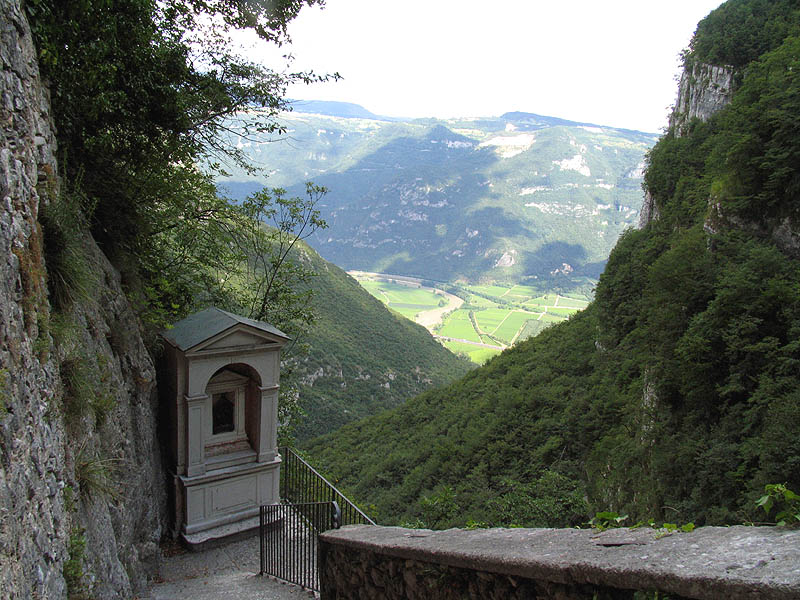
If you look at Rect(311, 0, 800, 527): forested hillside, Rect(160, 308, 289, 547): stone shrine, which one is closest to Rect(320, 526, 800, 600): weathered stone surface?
Rect(311, 0, 800, 527): forested hillside

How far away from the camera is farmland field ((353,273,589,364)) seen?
89125 millimetres

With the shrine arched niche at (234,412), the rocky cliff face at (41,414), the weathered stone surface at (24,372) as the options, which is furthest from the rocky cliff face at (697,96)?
the weathered stone surface at (24,372)

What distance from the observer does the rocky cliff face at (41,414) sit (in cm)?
289

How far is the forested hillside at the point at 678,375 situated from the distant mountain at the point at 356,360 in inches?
425

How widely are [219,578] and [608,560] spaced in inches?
258

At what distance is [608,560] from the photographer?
91.1 inches

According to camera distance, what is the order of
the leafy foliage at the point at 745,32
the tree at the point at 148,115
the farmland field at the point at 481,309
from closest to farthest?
the tree at the point at 148,115 < the leafy foliage at the point at 745,32 < the farmland field at the point at 481,309

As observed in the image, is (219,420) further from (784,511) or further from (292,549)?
(784,511)

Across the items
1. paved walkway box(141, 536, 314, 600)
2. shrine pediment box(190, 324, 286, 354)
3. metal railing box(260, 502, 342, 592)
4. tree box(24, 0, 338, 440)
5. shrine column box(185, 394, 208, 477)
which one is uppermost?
tree box(24, 0, 338, 440)

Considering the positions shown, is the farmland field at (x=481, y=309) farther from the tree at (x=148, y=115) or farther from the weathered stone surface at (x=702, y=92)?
the tree at (x=148, y=115)

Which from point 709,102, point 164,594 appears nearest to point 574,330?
point 709,102

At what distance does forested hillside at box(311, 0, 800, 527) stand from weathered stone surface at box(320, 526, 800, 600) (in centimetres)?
341

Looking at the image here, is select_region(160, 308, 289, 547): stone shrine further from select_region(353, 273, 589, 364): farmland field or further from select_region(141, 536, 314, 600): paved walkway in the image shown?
select_region(353, 273, 589, 364): farmland field

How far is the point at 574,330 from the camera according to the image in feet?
77.5
